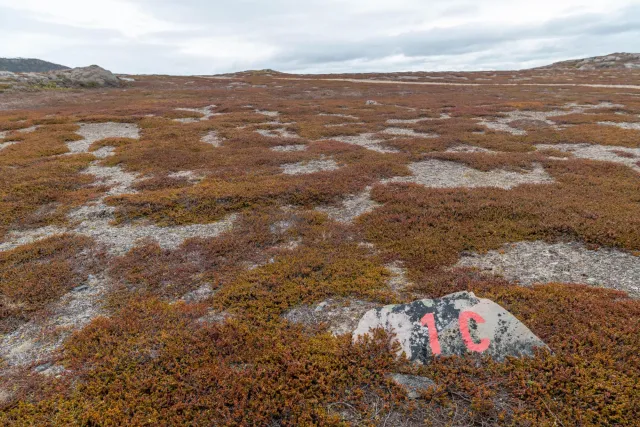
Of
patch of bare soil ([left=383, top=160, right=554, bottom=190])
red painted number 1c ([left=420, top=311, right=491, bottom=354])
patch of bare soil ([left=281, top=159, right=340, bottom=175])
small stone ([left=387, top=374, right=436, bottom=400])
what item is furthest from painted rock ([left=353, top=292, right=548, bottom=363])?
patch of bare soil ([left=281, top=159, right=340, bottom=175])

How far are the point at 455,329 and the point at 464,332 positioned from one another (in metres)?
0.22

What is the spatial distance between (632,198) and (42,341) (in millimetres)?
26586

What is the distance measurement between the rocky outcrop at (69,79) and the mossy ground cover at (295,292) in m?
79.9

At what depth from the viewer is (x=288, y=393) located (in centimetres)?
782

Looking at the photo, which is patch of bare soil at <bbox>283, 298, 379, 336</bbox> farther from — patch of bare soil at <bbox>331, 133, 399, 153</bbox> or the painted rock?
patch of bare soil at <bbox>331, 133, 399, 153</bbox>

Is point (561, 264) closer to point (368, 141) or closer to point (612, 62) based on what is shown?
point (368, 141)

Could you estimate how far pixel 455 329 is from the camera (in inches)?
354

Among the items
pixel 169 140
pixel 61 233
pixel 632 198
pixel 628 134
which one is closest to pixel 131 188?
pixel 61 233

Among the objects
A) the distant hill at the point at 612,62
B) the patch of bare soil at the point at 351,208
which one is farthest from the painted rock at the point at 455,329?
the distant hill at the point at 612,62

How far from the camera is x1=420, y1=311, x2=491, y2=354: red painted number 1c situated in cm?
866

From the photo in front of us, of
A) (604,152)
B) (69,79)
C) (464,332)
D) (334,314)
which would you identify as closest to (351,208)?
(334,314)

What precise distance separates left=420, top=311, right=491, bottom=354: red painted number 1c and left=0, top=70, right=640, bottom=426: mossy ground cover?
1.49 feet

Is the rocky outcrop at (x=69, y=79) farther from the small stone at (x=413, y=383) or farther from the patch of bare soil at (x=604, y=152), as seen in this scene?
the small stone at (x=413, y=383)

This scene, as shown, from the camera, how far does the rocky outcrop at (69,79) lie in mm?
88438
